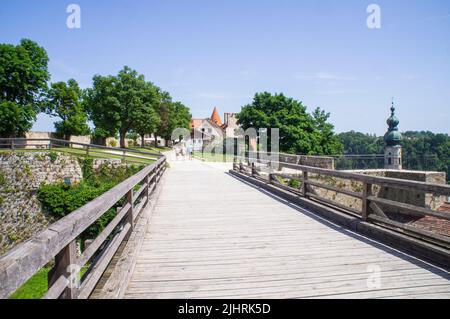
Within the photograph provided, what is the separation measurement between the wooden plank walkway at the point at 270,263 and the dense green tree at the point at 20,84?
107ft

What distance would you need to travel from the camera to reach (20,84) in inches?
1272

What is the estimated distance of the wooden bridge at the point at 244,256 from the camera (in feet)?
6.64

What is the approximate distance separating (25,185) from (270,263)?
2190 cm

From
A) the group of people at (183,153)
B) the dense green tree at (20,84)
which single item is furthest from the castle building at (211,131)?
the dense green tree at (20,84)

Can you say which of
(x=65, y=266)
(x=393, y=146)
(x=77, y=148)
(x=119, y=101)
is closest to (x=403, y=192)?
(x=393, y=146)

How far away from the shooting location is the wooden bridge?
2025 millimetres

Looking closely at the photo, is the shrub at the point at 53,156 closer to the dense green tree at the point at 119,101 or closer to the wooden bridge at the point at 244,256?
the dense green tree at the point at 119,101

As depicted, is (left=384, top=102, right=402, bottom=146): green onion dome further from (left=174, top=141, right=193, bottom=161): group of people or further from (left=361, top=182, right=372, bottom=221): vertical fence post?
(left=361, top=182, right=372, bottom=221): vertical fence post

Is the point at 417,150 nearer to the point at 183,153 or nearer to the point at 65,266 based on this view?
the point at 183,153

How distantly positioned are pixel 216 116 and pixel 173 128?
33.4m

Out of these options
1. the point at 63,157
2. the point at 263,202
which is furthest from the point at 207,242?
the point at 63,157

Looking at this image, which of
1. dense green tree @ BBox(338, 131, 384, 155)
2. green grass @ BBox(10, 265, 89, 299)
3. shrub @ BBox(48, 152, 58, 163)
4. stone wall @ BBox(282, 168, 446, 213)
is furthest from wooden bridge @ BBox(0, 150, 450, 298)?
dense green tree @ BBox(338, 131, 384, 155)

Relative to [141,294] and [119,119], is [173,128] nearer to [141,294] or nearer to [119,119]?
[119,119]

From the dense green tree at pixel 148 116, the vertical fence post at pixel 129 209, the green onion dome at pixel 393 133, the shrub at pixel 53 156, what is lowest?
the vertical fence post at pixel 129 209
